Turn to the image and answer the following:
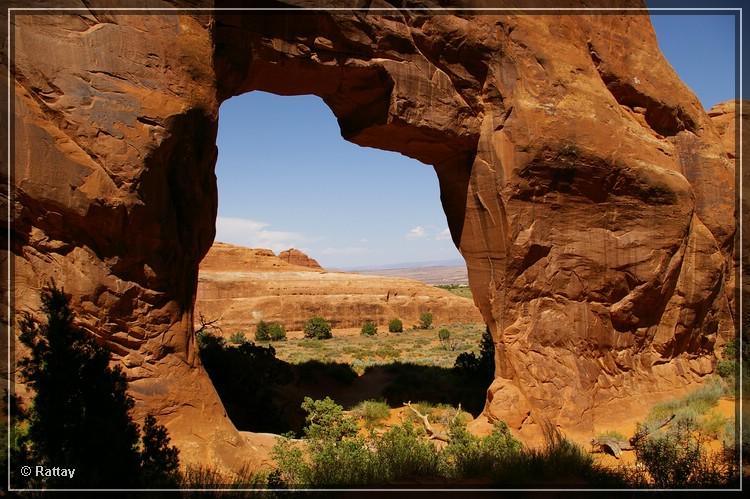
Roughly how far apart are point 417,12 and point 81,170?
6.44 m

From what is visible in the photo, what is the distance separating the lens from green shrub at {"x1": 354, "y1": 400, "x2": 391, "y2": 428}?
1192 cm

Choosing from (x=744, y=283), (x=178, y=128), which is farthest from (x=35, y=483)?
(x=744, y=283)

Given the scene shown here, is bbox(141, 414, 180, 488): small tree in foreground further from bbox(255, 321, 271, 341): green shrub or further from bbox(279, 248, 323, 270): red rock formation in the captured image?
bbox(279, 248, 323, 270): red rock formation

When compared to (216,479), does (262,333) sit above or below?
below

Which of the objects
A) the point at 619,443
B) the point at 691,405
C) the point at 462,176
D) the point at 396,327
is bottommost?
the point at 396,327

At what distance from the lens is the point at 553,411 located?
996cm

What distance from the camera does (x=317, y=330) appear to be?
29.8 meters

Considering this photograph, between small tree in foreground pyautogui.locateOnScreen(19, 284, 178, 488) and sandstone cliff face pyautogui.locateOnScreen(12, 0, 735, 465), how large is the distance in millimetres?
2176

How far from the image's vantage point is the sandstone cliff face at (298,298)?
103 feet

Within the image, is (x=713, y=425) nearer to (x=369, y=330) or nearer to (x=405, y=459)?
(x=405, y=459)

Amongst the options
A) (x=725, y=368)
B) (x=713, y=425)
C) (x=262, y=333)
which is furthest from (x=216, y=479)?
(x=262, y=333)

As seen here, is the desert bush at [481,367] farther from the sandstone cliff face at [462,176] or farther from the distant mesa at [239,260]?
the distant mesa at [239,260]

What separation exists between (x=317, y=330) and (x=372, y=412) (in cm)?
1794

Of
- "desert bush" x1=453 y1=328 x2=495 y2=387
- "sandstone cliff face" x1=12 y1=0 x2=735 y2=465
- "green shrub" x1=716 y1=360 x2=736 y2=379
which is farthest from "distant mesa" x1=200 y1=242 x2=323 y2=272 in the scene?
"green shrub" x1=716 y1=360 x2=736 y2=379
